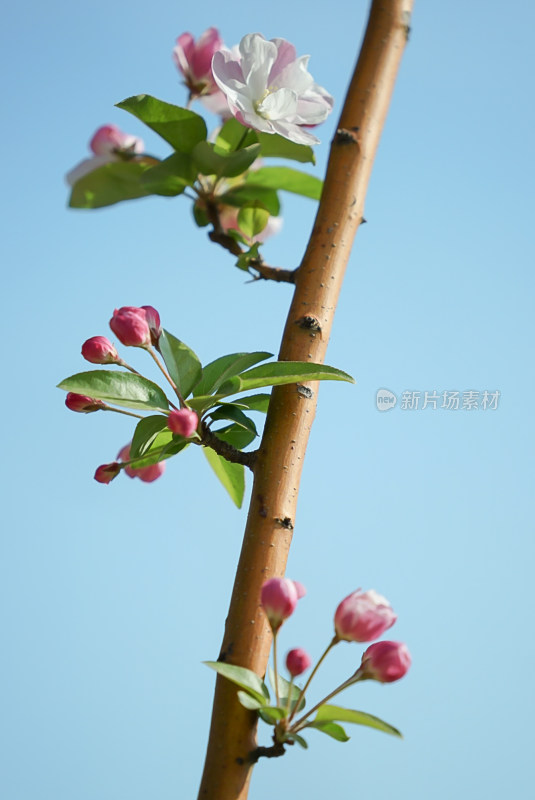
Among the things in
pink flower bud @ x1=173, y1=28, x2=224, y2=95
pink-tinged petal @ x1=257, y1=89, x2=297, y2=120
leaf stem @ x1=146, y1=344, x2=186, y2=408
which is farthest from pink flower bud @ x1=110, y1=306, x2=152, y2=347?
pink flower bud @ x1=173, y1=28, x2=224, y2=95

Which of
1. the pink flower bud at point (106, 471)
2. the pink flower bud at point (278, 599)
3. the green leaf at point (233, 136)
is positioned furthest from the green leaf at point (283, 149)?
the pink flower bud at point (278, 599)

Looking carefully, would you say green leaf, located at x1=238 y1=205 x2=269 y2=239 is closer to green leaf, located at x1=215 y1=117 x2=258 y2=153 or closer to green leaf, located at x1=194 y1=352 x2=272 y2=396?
green leaf, located at x1=215 y1=117 x2=258 y2=153

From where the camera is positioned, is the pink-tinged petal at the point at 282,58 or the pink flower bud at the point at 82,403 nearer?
the pink flower bud at the point at 82,403

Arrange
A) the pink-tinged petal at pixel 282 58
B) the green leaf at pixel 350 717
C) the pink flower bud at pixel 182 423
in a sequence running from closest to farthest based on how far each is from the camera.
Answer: the green leaf at pixel 350 717 < the pink flower bud at pixel 182 423 < the pink-tinged petal at pixel 282 58

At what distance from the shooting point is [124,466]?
705 millimetres

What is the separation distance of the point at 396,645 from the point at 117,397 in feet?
0.95

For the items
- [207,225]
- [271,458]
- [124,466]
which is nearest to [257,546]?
[271,458]

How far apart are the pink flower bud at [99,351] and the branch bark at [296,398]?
0.53 ft

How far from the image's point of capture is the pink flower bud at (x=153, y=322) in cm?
72

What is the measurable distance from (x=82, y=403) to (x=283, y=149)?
1.30 ft

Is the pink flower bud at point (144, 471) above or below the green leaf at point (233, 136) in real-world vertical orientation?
below

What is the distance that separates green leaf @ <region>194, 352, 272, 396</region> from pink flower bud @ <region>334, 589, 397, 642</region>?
23cm

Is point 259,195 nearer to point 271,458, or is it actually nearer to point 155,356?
point 155,356

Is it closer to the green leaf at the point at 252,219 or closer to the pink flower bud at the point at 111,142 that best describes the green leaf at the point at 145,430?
the green leaf at the point at 252,219
